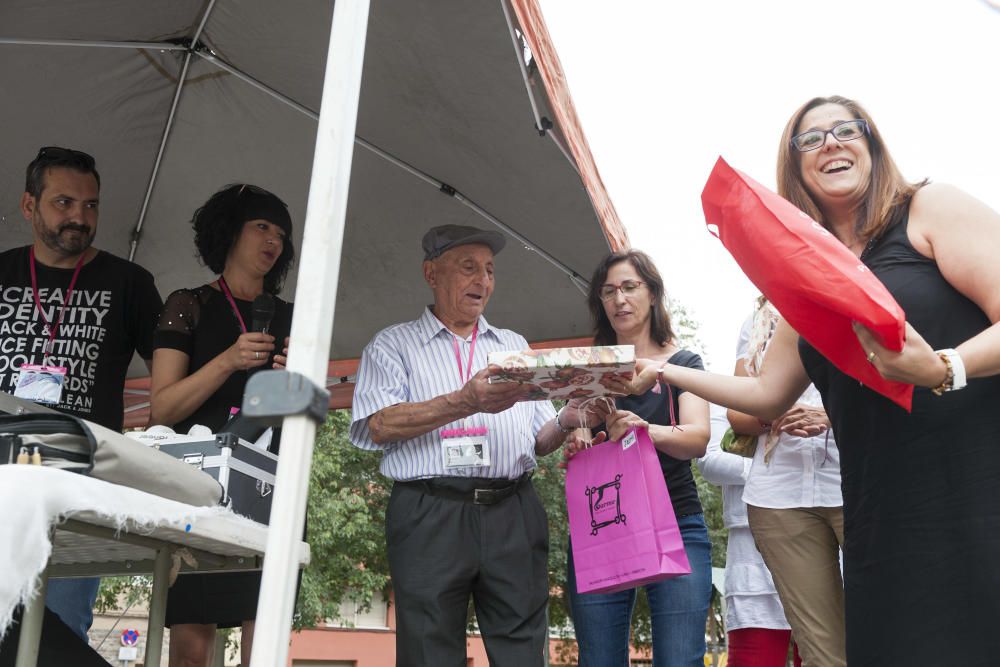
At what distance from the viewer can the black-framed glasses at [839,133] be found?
2041mm

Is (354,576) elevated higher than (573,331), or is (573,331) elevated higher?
(573,331)

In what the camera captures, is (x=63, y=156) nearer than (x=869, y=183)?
No

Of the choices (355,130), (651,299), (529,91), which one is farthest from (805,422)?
(355,130)

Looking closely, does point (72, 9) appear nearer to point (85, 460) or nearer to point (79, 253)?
point (79, 253)

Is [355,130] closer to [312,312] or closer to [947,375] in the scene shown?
[312,312]

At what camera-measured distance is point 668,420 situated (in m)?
3.03

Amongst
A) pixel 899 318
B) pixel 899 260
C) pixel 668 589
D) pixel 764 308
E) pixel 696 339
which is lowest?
pixel 668 589

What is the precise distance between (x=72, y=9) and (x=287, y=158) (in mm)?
1076

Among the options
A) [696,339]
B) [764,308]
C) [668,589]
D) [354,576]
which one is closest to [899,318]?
[764,308]

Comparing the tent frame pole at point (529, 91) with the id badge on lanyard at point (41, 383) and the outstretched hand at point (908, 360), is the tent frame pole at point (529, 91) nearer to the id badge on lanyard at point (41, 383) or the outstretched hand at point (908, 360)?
the outstretched hand at point (908, 360)

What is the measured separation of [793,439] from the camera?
8.98 ft

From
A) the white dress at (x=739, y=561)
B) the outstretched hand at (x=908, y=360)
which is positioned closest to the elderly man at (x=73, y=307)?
the white dress at (x=739, y=561)

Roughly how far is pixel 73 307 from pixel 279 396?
7.05ft

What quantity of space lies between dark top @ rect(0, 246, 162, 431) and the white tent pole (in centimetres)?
184
